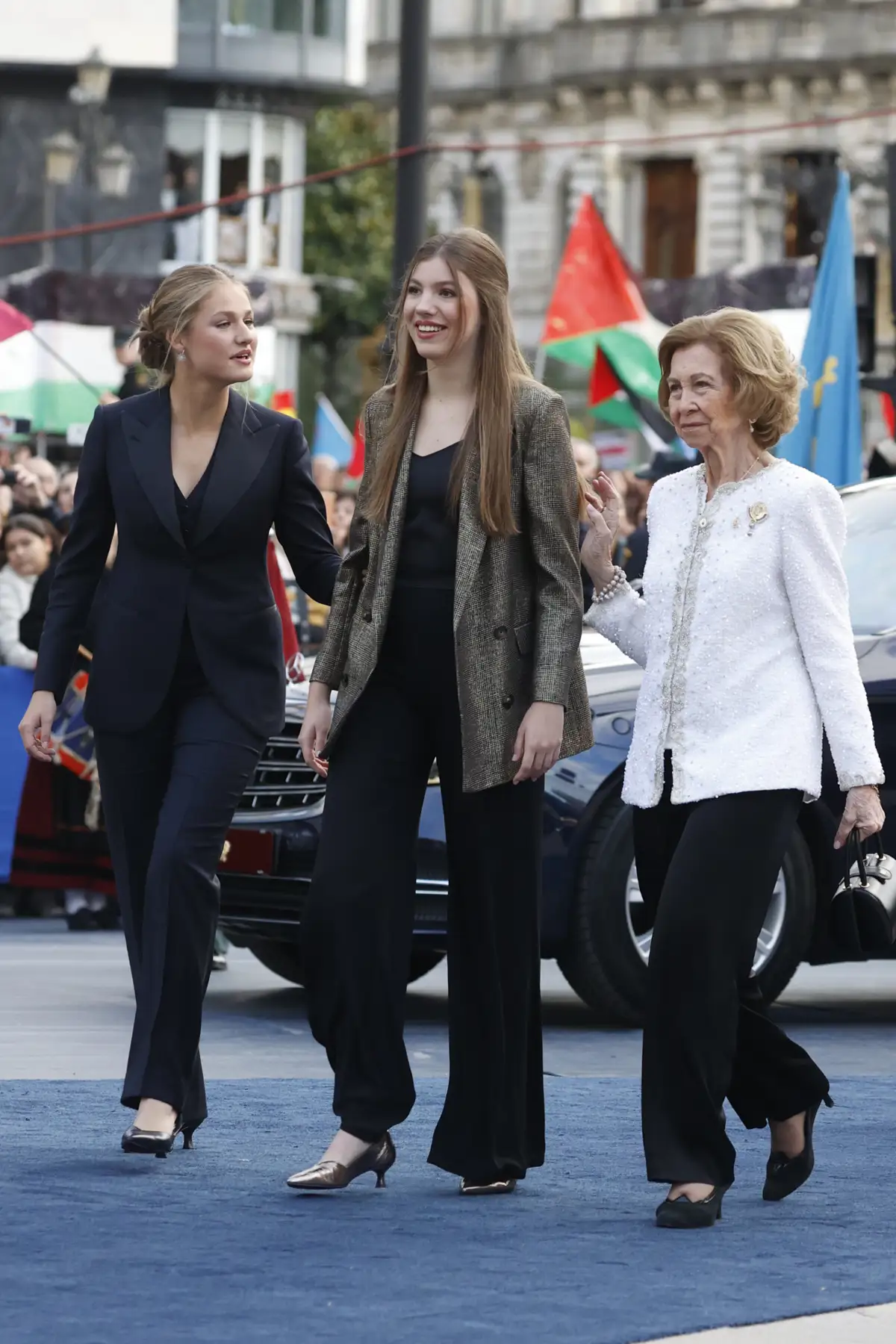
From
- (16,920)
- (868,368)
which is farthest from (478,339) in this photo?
(868,368)

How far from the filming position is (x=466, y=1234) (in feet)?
18.8

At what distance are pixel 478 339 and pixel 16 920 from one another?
26.0ft

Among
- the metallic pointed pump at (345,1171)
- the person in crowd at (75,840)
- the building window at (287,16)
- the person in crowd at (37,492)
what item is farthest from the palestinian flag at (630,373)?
the building window at (287,16)

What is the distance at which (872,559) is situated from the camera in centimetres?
984

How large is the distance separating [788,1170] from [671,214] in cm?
5577

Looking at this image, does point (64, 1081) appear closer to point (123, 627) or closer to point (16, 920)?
point (123, 627)

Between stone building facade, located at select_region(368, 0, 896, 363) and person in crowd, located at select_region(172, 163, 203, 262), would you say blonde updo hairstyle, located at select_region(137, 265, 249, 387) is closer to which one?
person in crowd, located at select_region(172, 163, 203, 262)

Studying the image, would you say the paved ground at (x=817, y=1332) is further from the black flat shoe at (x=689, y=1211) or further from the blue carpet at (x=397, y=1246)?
the black flat shoe at (x=689, y=1211)

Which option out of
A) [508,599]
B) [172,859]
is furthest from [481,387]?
[172,859]

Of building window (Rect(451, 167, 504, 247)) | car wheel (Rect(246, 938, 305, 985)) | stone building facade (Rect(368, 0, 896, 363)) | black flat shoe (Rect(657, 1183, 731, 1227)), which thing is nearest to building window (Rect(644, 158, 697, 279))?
stone building facade (Rect(368, 0, 896, 363))

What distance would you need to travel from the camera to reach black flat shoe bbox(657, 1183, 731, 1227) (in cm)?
582

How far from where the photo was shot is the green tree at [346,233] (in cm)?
5500

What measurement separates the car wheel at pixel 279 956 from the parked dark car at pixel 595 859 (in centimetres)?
86

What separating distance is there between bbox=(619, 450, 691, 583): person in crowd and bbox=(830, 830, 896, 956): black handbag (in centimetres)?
577
